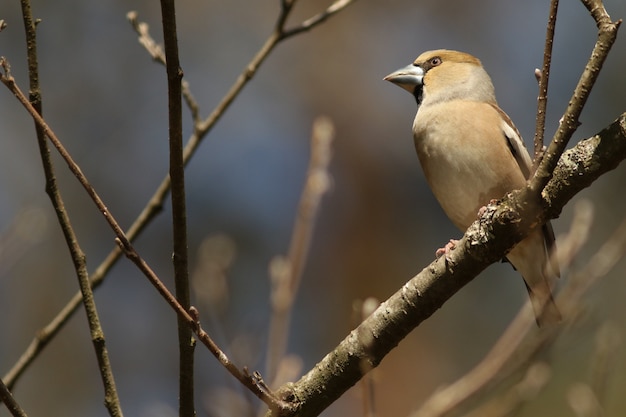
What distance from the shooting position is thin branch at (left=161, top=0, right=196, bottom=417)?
241 cm

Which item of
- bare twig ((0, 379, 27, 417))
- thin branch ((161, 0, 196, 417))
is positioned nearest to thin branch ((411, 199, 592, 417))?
thin branch ((161, 0, 196, 417))

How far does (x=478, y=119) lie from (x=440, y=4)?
6.82 meters

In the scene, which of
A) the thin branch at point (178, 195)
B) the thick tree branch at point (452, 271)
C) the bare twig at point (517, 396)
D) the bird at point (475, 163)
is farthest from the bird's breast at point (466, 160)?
the thin branch at point (178, 195)

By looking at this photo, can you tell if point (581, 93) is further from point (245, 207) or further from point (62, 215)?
point (245, 207)

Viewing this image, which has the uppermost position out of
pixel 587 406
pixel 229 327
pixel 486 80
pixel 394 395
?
pixel 229 327

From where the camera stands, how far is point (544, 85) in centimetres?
253

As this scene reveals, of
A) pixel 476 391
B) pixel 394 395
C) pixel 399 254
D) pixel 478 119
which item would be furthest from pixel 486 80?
pixel 399 254

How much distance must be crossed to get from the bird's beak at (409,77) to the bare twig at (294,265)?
2.31 metres

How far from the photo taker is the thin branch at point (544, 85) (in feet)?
8.12

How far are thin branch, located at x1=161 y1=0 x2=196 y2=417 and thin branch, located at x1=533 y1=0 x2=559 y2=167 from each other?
100 cm

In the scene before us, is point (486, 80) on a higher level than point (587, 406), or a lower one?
→ higher

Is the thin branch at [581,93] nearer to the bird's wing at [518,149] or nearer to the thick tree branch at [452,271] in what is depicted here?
the thick tree branch at [452,271]

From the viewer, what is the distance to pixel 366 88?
34.8 ft

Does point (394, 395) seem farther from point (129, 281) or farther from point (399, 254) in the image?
point (129, 281)
